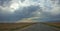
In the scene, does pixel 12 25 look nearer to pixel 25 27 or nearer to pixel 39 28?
pixel 25 27

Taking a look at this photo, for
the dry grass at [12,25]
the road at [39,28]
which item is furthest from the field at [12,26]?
the road at [39,28]

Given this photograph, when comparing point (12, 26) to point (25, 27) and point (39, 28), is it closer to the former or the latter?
point (25, 27)

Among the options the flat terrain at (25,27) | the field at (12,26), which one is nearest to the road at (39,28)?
the flat terrain at (25,27)

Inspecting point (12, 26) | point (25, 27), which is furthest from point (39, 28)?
point (12, 26)

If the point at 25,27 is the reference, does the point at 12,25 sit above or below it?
above

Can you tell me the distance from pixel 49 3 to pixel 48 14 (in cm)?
35

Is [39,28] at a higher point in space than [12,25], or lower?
lower

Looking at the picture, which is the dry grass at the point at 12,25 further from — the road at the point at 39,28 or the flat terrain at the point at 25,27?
the road at the point at 39,28

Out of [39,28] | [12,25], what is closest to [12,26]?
[12,25]

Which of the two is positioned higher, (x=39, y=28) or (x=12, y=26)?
(x=12, y=26)

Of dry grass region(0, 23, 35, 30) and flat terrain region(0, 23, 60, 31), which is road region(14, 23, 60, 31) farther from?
dry grass region(0, 23, 35, 30)

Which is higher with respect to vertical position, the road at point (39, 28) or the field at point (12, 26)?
the field at point (12, 26)

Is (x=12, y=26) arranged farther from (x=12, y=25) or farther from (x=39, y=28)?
(x=39, y=28)

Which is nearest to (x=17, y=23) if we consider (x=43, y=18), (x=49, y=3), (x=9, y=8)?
(x=9, y=8)
